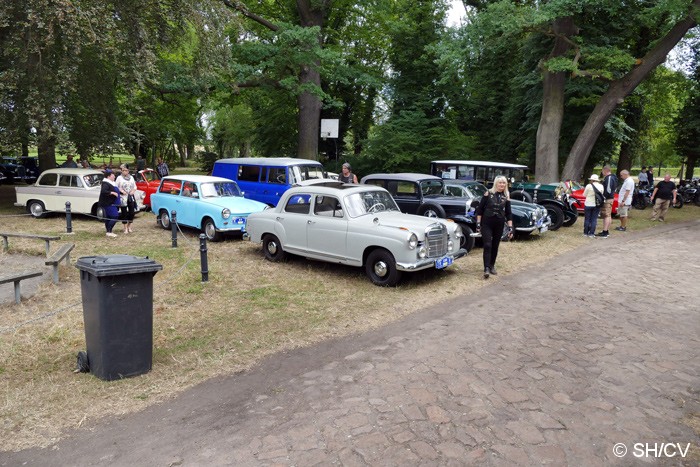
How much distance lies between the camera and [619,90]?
1972 cm

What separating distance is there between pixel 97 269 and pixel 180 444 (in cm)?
186

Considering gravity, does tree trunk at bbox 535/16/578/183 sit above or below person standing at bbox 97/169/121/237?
above

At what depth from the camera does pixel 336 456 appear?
3.62 metres

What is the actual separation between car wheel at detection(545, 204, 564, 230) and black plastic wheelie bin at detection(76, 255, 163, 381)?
1333 cm

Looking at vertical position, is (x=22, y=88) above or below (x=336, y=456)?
above

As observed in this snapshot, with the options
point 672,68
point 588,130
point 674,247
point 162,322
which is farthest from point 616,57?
point 162,322

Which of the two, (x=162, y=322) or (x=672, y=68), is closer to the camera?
(x=162, y=322)

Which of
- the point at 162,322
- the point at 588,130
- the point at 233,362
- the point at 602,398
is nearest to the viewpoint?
the point at 602,398

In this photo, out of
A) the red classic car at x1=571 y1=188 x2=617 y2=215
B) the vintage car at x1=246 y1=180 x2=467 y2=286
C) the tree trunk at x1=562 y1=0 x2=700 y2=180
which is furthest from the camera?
the tree trunk at x1=562 y1=0 x2=700 y2=180

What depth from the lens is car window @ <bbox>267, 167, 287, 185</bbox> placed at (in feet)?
49.4

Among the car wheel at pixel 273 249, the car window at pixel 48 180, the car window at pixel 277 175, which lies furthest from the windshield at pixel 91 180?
the car wheel at pixel 273 249

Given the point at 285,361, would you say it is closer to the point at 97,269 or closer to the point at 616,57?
the point at 97,269

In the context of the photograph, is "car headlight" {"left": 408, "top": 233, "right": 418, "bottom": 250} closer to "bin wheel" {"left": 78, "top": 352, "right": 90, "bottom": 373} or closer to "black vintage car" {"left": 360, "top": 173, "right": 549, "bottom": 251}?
"black vintage car" {"left": 360, "top": 173, "right": 549, "bottom": 251}

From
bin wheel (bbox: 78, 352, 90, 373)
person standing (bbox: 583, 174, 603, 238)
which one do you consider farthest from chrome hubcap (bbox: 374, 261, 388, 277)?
person standing (bbox: 583, 174, 603, 238)
